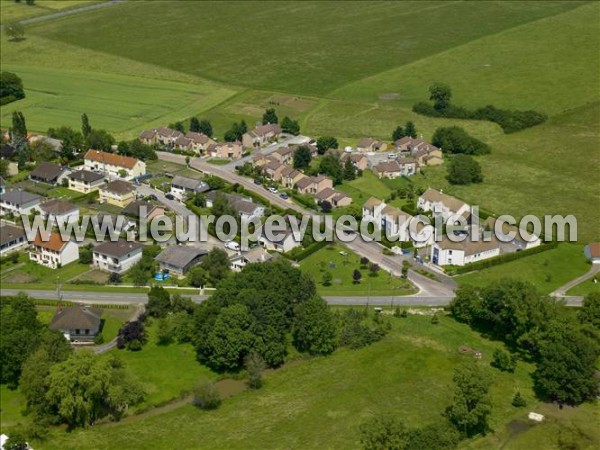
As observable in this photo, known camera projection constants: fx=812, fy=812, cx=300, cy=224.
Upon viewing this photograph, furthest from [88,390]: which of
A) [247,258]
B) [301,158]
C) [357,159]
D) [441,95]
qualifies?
[441,95]

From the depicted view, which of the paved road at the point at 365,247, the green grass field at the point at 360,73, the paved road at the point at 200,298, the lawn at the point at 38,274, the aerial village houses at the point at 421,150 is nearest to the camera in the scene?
the paved road at the point at 200,298

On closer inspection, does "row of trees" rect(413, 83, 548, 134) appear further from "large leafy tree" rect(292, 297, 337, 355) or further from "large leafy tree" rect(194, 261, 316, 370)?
"large leafy tree" rect(292, 297, 337, 355)

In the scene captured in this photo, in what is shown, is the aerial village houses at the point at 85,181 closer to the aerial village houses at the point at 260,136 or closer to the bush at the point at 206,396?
the aerial village houses at the point at 260,136

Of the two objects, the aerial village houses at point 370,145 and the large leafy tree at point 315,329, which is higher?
the aerial village houses at point 370,145

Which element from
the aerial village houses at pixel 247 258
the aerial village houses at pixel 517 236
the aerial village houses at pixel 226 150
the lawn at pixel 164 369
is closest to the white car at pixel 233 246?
the aerial village houses at pixel 247 258

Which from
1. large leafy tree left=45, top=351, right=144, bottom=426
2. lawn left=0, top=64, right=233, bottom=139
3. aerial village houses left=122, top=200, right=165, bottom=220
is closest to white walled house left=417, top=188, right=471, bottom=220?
aerial village houses left=122, top=200, right=165, bottom=220

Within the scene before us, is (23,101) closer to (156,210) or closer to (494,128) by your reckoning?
(156,210)

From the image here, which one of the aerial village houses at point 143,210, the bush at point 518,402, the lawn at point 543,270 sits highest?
the aerial village houses at point 143,210
